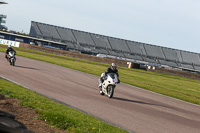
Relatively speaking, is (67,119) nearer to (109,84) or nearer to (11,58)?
(109,84)

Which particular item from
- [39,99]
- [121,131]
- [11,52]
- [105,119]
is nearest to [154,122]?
[105,119]

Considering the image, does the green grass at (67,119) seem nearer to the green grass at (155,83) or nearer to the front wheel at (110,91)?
the front wheel at (110,91)

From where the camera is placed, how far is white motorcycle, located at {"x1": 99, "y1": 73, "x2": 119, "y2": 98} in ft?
46.9

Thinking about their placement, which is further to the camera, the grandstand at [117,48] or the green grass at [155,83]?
the grandstand at [117,48]

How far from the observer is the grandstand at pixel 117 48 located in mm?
89000

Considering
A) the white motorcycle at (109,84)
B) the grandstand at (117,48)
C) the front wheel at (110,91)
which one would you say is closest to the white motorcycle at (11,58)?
the white motorcycle at (109,84)

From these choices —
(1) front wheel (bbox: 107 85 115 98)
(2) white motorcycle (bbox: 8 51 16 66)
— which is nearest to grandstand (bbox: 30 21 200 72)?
(2) white motorcycle (bbox: 8 51 16 66)

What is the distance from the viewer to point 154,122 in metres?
9.98

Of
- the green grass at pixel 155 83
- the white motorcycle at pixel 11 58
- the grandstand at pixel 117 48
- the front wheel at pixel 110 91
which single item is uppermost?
the grandstand at pixel 117 48

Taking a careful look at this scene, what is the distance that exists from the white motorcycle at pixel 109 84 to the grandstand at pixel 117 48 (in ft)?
237

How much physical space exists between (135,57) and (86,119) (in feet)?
281

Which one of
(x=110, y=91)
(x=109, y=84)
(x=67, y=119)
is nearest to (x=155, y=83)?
(x=110, y=91)

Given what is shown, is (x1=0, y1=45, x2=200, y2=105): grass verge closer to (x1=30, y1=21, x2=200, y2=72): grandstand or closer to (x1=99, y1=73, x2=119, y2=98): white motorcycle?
(x1=99, y1=73, x2=119, y2=98): white motorcycle

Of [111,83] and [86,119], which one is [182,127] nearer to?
[86,119]
